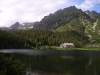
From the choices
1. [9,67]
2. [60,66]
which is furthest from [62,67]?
[9,67]

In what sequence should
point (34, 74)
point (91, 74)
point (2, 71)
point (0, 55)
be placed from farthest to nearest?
point (91, 74) < point (34, 74) < point (0, 55) < point (2, 71)

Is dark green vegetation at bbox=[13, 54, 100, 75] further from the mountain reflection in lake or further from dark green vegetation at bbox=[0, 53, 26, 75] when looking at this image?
dark green vegetation at bbox=[0, 53, 26, 75]

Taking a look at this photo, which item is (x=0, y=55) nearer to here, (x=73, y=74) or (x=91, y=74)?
(x=73, y=74)

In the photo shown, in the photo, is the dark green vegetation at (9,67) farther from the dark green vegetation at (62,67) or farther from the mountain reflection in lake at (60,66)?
the dark green vegetation at (62,67)

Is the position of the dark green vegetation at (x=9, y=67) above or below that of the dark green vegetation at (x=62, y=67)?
above

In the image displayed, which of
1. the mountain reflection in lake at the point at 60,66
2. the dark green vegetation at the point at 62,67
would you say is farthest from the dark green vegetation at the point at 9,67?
the dark green vegetation at the point at 62,67

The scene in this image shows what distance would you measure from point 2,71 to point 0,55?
3.56m

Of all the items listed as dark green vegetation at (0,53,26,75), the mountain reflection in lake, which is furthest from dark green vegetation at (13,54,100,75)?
dark green vegetation at (0,53,26,75)

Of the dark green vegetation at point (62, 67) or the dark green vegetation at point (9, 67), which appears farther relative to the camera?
the dark green vegetation at point (62, 67)

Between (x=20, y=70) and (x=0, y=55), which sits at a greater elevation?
(x=0, y=55)

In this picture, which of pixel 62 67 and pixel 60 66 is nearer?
pixel 62 67

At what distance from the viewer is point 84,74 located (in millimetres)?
51094

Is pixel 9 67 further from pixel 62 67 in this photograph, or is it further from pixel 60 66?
pixel 60 66

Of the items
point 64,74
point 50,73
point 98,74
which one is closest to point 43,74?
point 50,73
